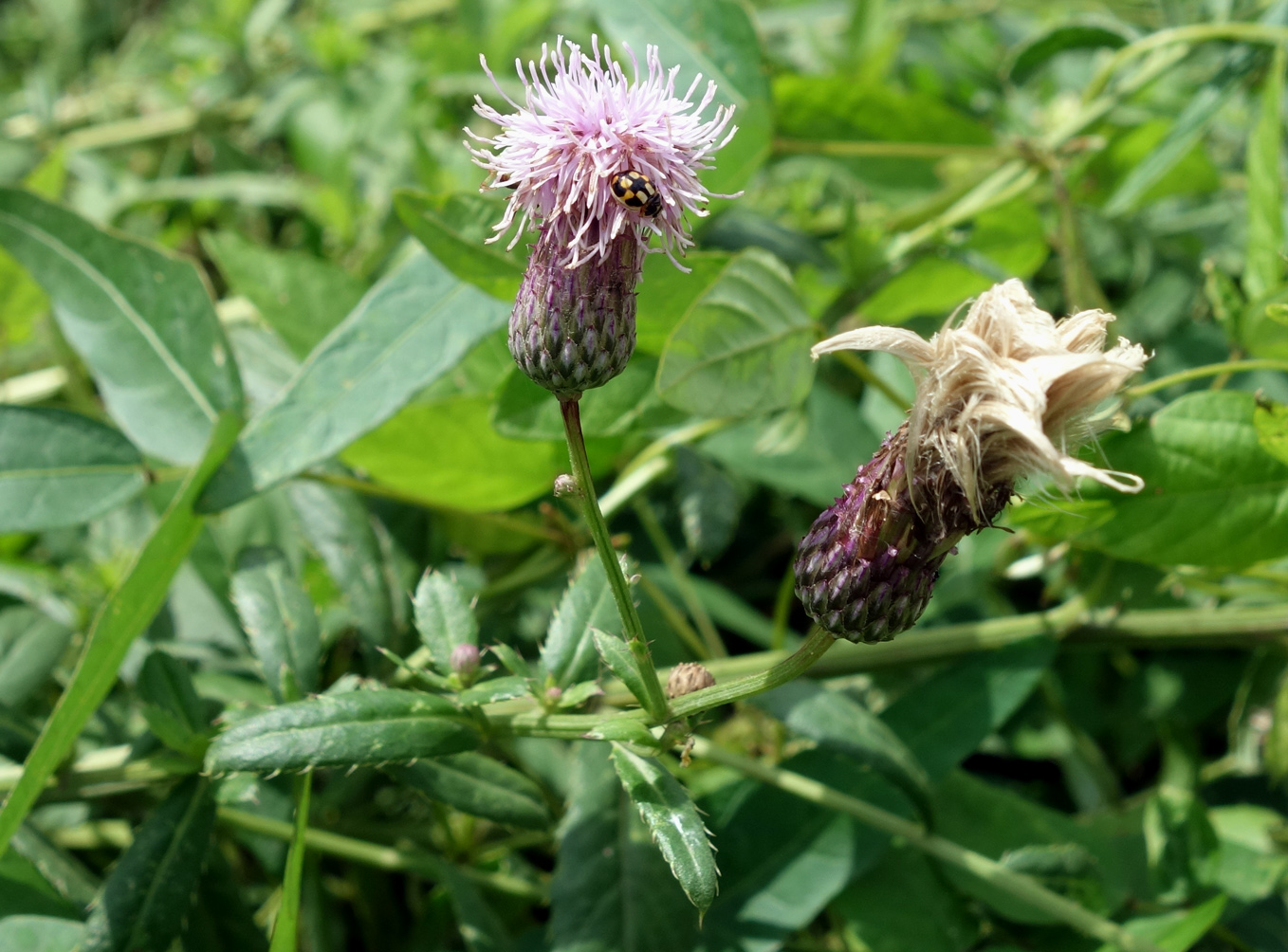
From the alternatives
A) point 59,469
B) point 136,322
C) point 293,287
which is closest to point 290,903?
point 59,469

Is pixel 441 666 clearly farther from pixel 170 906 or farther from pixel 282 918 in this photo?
pixel 170 906

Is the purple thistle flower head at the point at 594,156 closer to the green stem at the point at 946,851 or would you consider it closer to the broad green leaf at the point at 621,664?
the broad green leaf at the point at 621,664

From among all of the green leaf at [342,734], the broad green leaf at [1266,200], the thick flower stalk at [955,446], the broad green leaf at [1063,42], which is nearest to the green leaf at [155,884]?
the green leaf at [342,734]

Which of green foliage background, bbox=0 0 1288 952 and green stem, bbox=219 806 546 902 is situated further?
green stem, bbox=219 806 546 902

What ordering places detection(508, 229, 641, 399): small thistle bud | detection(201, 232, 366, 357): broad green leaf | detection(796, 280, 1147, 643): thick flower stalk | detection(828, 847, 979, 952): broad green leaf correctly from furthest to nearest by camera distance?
detection(201, 232, 366, 357): broad green leaf
detection(828, 847, 979, 952): broad green leaf
detection(508, 229, 641, 399): small thistle bud
detection(796, 280, 1147, 643): thick flower stalk

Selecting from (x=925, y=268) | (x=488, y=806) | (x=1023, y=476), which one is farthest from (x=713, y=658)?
(x=1023, y=476)

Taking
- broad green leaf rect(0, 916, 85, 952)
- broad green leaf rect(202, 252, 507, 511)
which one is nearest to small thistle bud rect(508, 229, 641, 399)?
broad green leaf rect(202, 252, 507, 511)

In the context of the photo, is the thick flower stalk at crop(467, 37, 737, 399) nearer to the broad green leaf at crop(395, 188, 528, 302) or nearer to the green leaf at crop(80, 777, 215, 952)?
the broad green leaf at crop(395, 188, 528, 302)

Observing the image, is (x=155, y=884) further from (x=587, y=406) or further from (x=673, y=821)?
(x=587, y=406)
